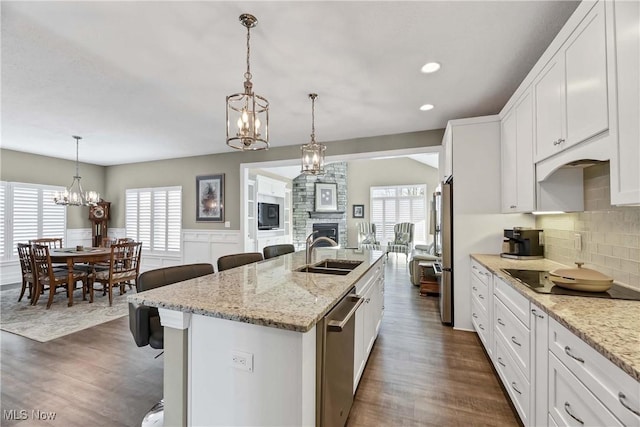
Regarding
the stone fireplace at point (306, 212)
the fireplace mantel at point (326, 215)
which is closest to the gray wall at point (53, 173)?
the stone fireplace at point (306, 212)

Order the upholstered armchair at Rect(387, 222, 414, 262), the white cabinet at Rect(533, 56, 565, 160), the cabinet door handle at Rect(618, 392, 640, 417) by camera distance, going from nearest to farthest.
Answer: the cabinet door handle at Rect(618, 392, 640, 417)
the white cabinet at Rect(533, 56, 565, 160)
the upholstered armchair at Rect(387, 222, 414, 262)

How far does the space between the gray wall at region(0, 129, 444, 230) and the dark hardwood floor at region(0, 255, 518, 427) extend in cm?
274

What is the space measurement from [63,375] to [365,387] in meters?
2.43

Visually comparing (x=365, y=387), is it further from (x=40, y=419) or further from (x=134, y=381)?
(x=40, y=419)

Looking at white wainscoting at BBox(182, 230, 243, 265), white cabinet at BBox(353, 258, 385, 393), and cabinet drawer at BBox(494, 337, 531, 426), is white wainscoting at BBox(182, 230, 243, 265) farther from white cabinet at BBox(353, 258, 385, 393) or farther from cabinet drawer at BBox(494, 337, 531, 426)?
cabinet drawer at BBox(494, 337, 531, 426)

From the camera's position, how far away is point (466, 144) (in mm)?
3109

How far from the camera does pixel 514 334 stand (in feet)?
5.82

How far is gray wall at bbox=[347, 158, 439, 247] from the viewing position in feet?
29.7

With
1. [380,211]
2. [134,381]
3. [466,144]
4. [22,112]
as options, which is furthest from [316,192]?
[134,381]

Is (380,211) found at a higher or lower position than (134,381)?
higher

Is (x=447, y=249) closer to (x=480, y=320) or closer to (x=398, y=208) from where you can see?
(x=480, y=320)

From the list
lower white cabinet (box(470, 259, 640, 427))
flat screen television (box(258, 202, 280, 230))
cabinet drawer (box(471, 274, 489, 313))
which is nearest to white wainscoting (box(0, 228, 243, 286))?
flat screen television (box(258, 202, 280, 230))

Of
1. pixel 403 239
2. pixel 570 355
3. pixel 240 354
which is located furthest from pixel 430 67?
pixel 403 239

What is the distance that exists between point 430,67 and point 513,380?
247 centimetres
